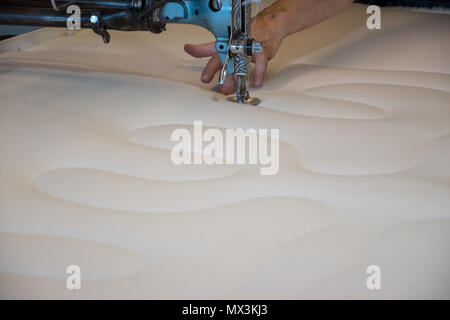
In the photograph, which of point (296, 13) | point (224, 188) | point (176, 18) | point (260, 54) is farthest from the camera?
point (296, 13)

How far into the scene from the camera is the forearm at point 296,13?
1.52m

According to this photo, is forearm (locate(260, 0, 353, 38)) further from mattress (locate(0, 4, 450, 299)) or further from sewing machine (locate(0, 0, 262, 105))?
sewing machine (locate(0, 0, 262, 105))

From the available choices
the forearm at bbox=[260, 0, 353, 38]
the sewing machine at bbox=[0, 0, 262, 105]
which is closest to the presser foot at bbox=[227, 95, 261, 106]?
the sewing machine at bbox=[0, 0, 262, 105]

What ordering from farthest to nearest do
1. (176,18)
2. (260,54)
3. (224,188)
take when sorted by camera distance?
1. (260,54)
2. (176,18)
3. (224,188)

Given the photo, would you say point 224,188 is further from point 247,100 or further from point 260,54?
point 260,54

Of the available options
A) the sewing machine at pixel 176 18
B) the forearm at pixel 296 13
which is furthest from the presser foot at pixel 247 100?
the forearm at pixel 296 13

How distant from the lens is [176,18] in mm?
1259

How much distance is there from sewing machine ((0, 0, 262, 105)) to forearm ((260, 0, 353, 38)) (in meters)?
0.33

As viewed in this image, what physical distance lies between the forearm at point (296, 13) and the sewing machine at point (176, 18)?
33cm

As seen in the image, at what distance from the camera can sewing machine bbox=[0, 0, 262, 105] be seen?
1185 millimetres

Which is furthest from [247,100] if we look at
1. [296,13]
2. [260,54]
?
[296,13]

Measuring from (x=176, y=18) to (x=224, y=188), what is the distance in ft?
1.83

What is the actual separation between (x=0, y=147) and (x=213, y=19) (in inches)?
22.6

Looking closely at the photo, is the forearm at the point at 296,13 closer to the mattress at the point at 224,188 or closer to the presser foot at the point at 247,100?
the mattress at the point at 224,188
